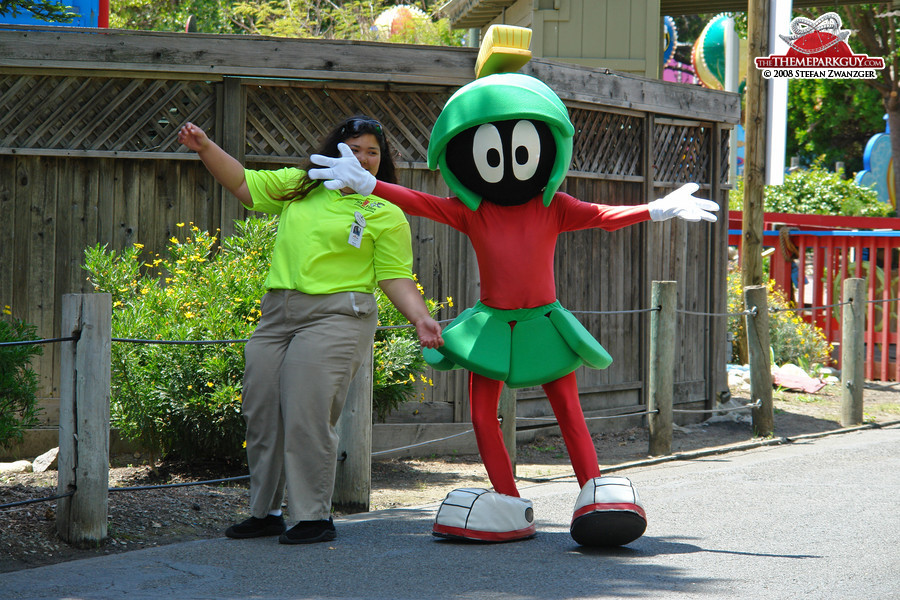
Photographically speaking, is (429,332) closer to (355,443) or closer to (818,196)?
(355,443)

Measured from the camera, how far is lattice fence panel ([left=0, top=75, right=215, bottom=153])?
19.7 ft

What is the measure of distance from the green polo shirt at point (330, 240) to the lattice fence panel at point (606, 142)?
131 inches

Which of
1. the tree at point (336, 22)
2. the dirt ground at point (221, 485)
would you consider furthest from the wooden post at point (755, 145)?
the tree at point (336, 22)

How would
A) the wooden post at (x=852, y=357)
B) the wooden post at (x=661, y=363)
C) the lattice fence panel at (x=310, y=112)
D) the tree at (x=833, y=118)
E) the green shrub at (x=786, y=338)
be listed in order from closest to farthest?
the lattice fence panel at (x=310, y=112)
the wooden post at (x=661, y=363)
the wooden post at (x=852, y=357)
the green shrub at (x=786, y=338)
the tree at (x=833, y=118)

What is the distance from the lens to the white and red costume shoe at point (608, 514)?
3.73 meters

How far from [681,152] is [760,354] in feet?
6.05

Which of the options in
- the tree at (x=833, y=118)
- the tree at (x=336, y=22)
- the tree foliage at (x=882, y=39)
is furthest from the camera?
the tree at (x=833, y=118)

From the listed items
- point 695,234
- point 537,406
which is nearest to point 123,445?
point 537,406

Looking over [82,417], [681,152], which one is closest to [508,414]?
[82,417]

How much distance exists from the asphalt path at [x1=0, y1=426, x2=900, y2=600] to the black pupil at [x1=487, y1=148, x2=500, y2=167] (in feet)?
5.29

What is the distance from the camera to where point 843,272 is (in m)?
11.1

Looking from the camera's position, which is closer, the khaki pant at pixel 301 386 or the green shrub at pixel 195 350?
the khaki pant at pixel 301 386

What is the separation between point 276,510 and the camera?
4.06 meters

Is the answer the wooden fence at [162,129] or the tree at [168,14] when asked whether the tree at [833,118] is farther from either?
the wooden fence at [162,129]
